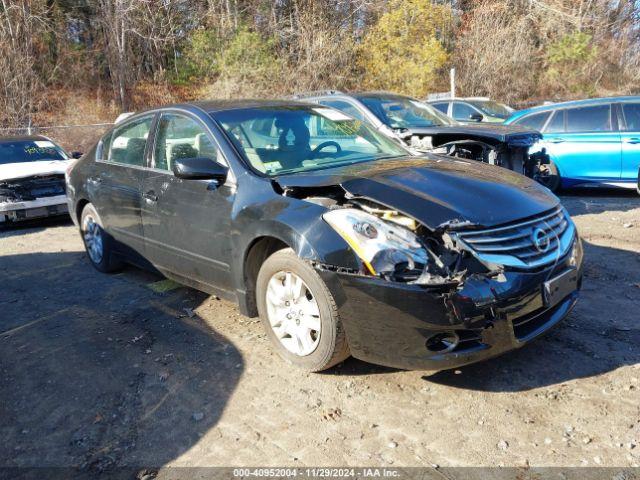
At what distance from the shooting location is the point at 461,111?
14.2 meters

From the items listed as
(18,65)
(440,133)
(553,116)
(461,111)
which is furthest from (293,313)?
(18,65)

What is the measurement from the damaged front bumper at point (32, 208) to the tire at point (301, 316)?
21.0 feet

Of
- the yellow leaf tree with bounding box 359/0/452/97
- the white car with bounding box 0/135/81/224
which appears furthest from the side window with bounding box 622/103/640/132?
the yellow leaf tree with bounding box 359/0/452/97

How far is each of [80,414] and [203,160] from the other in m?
1.82

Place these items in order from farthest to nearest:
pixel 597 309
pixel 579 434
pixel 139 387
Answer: pixel 597 309 < pixel 139 387 < pixel 579 434

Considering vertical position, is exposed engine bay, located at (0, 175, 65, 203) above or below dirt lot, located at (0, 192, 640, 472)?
above

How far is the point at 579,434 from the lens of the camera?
9.30 feet

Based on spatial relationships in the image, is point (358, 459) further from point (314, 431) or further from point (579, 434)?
point (579, 434)

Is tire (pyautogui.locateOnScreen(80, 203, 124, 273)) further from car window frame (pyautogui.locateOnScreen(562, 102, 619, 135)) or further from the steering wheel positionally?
car window frame (pyautogui.locateOnScreen(562, 102, 619, 135))

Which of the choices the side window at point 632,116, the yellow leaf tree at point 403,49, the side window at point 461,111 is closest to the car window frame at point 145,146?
the side window at point 632,116

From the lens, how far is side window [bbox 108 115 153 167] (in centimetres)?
505

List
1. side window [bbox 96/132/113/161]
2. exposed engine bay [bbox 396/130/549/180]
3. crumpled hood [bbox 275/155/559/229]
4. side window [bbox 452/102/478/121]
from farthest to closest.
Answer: side window [bbox 452/102/478/121]
exposed engine bay [bbox 396/130/549/180]
side window [bbox 96/132/113/161]
crumpled hood [bbox 275/155/559/229]

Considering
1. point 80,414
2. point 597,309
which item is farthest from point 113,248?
point 597,309

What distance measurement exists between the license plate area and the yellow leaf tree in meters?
21.4
